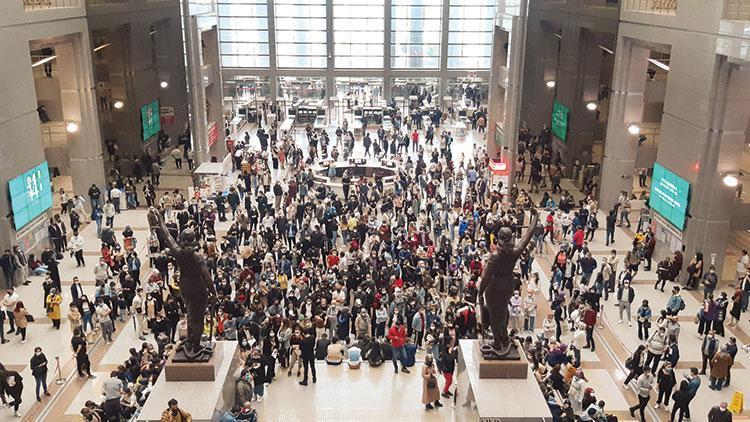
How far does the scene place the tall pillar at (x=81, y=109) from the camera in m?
27.5

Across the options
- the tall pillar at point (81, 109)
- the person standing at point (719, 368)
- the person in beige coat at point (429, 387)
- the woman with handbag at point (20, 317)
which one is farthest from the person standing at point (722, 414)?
the tall pillar at point (81, 109)

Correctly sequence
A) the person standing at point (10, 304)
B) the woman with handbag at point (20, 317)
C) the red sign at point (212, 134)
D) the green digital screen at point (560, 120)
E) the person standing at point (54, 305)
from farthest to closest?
the red sign at point (212, 134) < the green digital screen at point (560, 120) < the person standing at point (54, 305) < the person standing at point (10, 304) < the woman with handbag at point (20, 317)

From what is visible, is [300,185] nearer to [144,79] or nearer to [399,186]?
[399,186]

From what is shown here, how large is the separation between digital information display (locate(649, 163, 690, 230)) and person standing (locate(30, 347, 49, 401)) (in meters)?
18.3

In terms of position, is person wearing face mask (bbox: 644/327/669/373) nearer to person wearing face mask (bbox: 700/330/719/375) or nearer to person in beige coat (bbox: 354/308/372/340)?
person wearing face mask (bbox: 700/330/719/375)

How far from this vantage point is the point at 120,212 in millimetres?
29375

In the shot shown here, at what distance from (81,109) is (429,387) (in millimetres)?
20124

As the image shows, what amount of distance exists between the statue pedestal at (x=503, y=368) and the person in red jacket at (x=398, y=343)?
2.99 m

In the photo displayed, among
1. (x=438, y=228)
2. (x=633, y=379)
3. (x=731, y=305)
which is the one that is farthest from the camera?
(x=438, y=228)

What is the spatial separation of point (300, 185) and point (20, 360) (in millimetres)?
13768

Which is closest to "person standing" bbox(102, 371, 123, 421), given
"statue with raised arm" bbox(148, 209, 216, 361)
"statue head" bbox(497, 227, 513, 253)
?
"statue with raised arm" bbox(148, 209, 216, 361)

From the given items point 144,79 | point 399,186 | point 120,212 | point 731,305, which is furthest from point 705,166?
point 144,79

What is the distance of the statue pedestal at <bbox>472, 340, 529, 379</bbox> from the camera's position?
13.1m

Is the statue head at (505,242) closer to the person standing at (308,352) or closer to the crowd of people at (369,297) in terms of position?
the crowd of people at (369,297)
